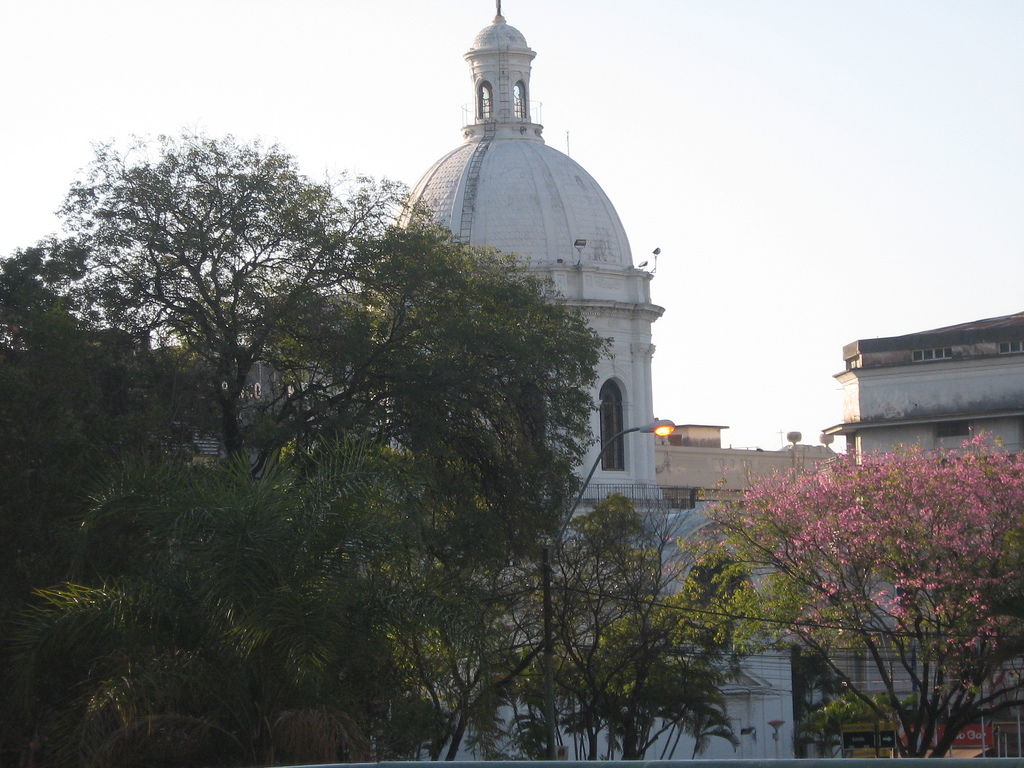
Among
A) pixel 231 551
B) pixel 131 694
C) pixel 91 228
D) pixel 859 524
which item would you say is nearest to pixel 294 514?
pixel 231 551

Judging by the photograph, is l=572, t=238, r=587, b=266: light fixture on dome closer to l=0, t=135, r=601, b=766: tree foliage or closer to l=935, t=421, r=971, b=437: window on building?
l=935, t=421, r=971, b=437: window on building

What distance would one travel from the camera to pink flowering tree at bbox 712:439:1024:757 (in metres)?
29.4

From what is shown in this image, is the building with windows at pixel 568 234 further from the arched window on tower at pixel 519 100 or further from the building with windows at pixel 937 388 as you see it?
the building with windows at pixel 937 388

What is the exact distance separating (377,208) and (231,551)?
1186 cm

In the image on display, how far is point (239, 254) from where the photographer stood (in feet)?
90.2

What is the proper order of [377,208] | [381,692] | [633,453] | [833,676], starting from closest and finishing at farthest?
[381,692] < [377,208] < [833,676] < [633,453]

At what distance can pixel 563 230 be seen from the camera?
179ft

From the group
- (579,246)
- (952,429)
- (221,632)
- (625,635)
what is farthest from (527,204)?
(221,632)

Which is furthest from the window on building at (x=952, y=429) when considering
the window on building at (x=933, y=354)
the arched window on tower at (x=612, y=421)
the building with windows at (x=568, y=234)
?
the arched window on tower at (x=612, y=421)

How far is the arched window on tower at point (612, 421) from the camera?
2208 inches

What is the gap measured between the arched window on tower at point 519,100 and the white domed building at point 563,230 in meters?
0.05

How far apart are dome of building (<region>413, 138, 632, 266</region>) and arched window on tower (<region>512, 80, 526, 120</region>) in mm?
1907

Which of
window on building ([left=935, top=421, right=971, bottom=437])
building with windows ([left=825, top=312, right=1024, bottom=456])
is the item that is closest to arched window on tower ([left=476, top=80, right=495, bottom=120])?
building with windows ([left=825, top=312, right=1024, bottom=456])

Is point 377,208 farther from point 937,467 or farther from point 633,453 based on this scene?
point 633,453
